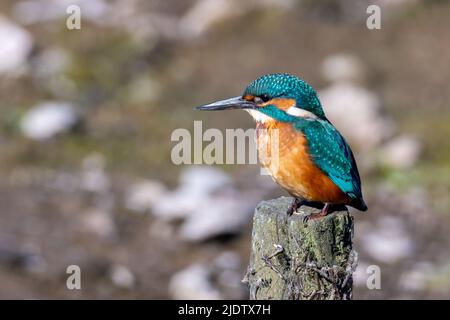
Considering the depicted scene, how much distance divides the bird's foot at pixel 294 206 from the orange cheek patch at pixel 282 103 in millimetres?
499

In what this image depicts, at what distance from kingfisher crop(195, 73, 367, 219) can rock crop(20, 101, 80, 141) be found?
7221 millimetres

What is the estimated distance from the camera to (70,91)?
44.1 ft

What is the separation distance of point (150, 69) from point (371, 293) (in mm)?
7599

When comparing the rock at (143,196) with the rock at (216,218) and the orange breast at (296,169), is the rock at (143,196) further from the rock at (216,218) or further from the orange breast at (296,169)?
the orange breast at (296,169)

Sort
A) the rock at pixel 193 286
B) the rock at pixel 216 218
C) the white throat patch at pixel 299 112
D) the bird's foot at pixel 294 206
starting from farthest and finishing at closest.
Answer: the rock at pixel 216 218, the rock at pixel 193 286, the white throat patch at pixel 299 112, the bird's foot at pixel 294 206

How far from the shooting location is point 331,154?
17.0ft

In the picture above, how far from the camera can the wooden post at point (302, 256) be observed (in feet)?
15.9

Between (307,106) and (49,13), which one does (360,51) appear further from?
(307,106)

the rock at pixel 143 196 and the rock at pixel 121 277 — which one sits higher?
the rock at pixel 143 196

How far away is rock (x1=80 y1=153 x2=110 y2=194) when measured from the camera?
36.3ft

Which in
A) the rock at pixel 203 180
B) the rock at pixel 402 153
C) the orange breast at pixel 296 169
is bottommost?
the orange breast at pixel 296 169

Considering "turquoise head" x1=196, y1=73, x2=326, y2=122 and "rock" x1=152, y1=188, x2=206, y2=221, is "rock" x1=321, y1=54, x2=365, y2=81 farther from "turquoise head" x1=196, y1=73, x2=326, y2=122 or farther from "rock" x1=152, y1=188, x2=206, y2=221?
"turquoise head" x1=196, y1=73, x2=326, y2=122

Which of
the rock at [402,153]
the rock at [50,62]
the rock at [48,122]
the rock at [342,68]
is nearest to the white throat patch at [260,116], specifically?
the rock at [402,153]
